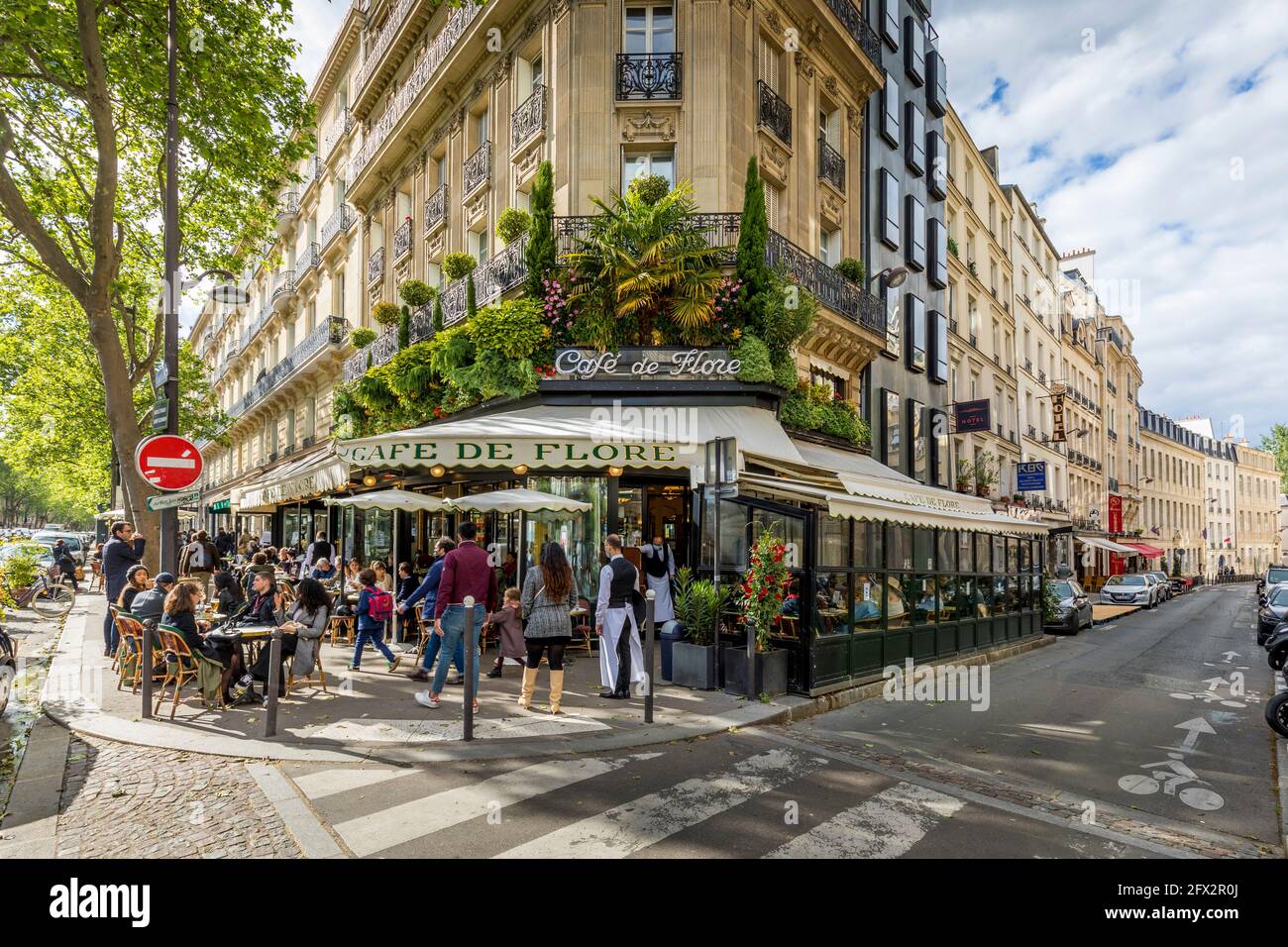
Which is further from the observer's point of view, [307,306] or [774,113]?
[307,306]

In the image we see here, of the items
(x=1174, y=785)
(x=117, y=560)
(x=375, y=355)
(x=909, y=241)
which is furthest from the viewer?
(x=909, y=241)

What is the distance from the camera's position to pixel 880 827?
467cm

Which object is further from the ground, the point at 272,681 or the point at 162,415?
the point at 162,415

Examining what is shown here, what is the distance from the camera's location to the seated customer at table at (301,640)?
7.73m

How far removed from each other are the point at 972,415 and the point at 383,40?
816 inches

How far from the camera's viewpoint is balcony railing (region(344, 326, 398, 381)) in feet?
63.7

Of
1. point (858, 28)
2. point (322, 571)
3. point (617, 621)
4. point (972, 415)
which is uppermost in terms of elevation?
point (858, 28)

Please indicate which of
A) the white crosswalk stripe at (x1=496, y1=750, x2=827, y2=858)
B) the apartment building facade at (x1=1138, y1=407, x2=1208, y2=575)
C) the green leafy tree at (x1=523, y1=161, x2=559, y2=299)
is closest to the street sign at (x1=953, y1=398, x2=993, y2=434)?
the green leafy tree at (x1=523, y1=161, x2=559, y2=299)

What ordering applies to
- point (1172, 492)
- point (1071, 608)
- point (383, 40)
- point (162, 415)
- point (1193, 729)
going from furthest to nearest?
1. point (1172, 492)
2. point (383, 40)
3. point (1071, 608)
4. point (162, 415)
5. point (1193, 729)

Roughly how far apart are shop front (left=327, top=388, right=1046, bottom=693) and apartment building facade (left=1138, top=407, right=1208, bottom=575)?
48.9m

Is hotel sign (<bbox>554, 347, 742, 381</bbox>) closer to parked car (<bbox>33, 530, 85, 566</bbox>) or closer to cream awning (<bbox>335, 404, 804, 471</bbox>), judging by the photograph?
cream awning (<bbox>335, 404, 804, 471</bbox>)

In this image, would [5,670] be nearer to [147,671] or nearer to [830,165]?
[147,671]

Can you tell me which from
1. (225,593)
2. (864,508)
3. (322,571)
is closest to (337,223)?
(322,571)

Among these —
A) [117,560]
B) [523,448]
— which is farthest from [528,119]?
[117,560]
